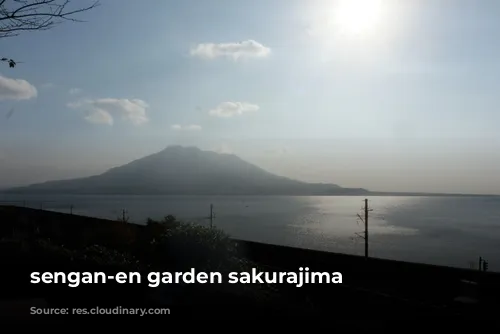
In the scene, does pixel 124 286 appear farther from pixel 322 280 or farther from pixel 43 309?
pixel 322 280

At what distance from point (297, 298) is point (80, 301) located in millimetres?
3777

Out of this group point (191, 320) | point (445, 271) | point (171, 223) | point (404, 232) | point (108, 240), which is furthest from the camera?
point (404, 232)

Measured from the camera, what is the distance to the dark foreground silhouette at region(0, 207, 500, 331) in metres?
7.27

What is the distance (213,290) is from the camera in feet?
27.0

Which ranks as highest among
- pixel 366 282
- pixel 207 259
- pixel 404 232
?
pixel 207 259

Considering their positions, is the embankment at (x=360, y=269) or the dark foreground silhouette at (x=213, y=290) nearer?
the dark foreground silhouette at (x=213, y=290)

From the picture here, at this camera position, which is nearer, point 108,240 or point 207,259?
point 207,259

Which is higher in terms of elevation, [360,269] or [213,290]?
[213,290]

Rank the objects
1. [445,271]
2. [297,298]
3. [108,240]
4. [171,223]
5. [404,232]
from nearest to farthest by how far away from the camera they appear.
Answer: [297,298] → [445,271] → [171,223] → [108,240] → [404,232]

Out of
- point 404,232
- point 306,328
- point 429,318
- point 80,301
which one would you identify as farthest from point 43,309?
point 404,232

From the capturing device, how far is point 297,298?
9930mm

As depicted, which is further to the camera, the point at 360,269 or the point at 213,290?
the point at 360,269

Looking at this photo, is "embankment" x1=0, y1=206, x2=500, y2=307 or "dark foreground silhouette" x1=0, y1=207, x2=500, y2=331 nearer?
"dark foreground silhouette" x1=0, y1=207, x2=500, y2=331

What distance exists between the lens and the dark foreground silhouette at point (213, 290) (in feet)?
23.9
